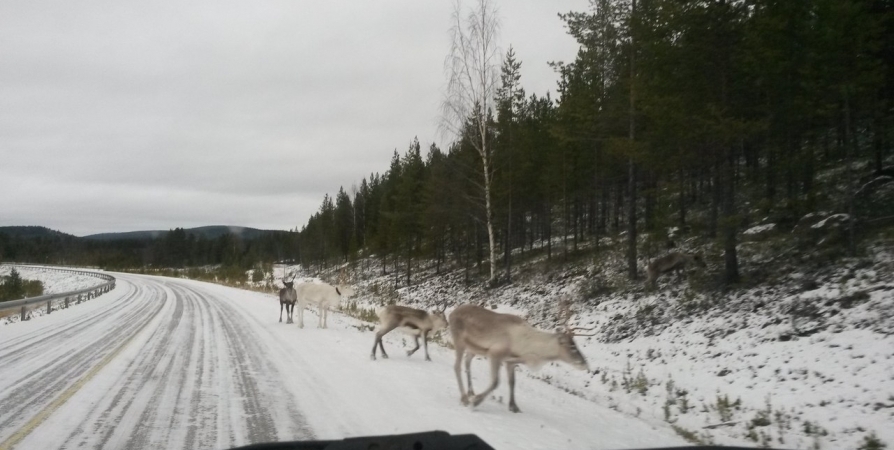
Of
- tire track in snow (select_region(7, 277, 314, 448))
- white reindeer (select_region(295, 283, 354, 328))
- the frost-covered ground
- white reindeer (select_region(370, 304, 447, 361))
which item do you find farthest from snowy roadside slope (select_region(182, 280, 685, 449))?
white reindeer (select_region(295, 283, 354, 328))

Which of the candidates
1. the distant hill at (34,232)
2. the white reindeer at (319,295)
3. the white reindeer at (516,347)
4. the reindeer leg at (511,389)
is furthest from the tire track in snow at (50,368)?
the distant hill at (34,232)

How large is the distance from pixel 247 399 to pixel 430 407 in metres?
2.56

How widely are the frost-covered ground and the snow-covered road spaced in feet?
4.32

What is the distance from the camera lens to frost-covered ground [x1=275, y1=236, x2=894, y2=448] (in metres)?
7.09

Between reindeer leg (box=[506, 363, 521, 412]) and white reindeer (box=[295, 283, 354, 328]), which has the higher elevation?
white reindeer (box=[295, 283, 354, 328])

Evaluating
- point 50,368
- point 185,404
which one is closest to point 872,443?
point 185,404

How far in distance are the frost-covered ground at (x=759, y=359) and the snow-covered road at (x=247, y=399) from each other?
4.32 ft

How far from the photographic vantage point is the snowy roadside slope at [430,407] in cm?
615

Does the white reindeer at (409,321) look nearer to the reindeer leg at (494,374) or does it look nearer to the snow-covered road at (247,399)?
the snow-covered road at (247,399)

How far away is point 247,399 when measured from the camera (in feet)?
24.2

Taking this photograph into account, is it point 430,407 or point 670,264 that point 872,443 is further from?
point 670,264

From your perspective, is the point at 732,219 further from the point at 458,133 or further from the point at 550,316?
the point at 458,133

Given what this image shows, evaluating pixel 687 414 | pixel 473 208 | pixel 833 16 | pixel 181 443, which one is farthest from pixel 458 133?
pixel 181 443

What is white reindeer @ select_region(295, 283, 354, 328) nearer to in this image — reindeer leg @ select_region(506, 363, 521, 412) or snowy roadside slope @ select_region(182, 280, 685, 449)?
snowy roadside slope @ select_region(182, 280, 685, 449)
